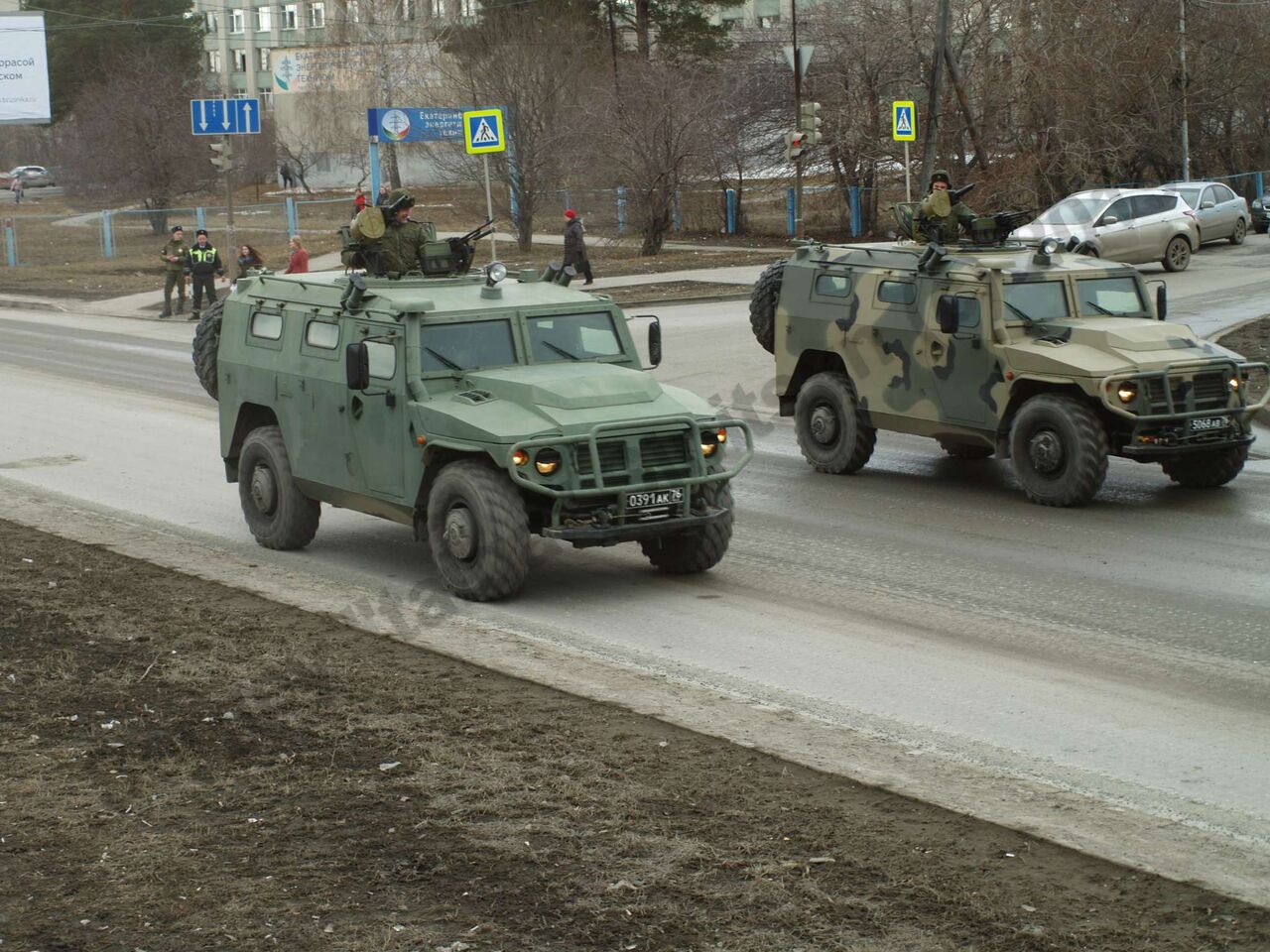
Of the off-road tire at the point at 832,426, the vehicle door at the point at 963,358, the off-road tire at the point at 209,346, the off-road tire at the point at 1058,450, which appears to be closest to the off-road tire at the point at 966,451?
the off-road tire at the point at 832,426

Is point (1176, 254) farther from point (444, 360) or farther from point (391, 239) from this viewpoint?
point (444, 360)

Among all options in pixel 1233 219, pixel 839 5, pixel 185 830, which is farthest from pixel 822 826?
pixel 839 5

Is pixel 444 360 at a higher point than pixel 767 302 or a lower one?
lower

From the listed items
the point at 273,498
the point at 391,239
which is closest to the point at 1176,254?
the point at 391,239

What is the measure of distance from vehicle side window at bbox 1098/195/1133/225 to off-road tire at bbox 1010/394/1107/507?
67.7 ft

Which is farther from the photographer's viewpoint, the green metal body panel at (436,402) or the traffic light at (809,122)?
the traffic light at (809,122)

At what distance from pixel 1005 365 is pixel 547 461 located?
485 centimetres

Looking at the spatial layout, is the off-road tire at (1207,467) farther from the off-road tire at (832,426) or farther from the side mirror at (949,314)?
the off-road tire at (832,426)

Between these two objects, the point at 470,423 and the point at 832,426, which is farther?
the point at 832,426

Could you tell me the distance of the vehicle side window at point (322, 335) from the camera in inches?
453

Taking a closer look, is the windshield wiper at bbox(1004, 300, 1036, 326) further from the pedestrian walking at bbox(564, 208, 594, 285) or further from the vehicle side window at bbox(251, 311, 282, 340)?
the pedestrian walking at bbox(564, 208, 594, 285)

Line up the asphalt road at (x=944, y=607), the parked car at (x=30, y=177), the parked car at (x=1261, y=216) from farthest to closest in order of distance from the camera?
the parked car at (x=30, y=177)
the parked car at (x=1261, y=216)
the asphalt road at (x=944, y=607)

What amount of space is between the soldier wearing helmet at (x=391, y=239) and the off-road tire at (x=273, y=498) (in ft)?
4.89

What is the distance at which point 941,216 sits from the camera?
15812mm
